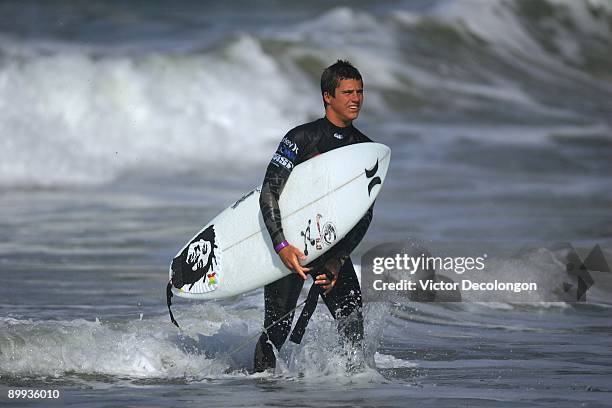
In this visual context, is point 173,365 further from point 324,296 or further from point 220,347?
point 324,296

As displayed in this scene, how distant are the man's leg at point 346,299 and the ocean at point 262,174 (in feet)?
0.38

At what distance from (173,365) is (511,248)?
423cm

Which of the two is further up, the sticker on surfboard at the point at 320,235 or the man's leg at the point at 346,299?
the sticker on surfboard at the point at 320,235

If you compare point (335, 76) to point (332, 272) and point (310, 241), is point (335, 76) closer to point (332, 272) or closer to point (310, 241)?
point (310, 241)

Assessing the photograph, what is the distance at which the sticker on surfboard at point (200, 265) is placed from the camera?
562cm

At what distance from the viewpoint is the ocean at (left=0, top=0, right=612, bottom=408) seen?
18.1 ft

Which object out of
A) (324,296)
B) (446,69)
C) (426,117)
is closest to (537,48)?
(446,69)

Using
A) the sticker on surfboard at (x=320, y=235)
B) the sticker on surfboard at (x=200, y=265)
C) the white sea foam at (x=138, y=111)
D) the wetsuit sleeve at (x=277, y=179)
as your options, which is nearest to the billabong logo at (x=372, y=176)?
the sticker on surfboard at (x=320, y=235)

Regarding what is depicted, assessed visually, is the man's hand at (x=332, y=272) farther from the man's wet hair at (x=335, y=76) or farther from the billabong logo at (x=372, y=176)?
the man's wet hair at (x=335, y=76)

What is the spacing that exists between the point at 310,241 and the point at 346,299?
310mm

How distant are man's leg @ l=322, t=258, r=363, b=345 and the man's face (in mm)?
656

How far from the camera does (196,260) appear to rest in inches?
224

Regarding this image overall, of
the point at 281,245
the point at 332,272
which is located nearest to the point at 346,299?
the point at 332,272

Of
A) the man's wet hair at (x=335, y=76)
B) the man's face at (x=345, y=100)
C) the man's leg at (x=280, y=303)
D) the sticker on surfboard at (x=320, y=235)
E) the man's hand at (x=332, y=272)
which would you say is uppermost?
the man's wet hair at (x=335, y=76)
